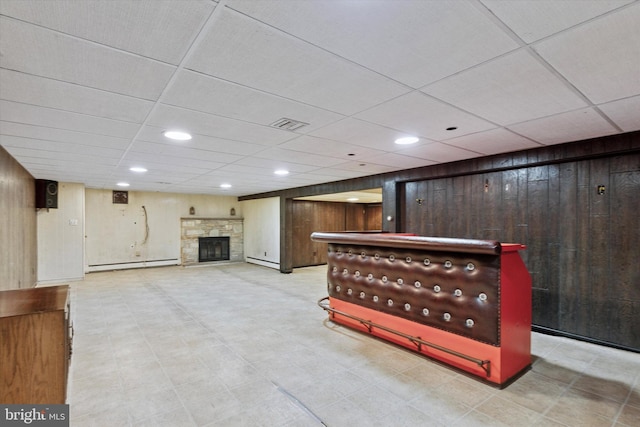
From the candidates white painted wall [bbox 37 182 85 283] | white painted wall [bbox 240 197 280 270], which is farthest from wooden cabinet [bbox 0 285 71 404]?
white painted wall [bbox 240 197 280 270]

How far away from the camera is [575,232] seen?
373 centimetres

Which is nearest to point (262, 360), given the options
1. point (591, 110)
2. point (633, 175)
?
point (591, 110)

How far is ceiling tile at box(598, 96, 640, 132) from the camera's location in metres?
2.43

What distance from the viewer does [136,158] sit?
4.50m

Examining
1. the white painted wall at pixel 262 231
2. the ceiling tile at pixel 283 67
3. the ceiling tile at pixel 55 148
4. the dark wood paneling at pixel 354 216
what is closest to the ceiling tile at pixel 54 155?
the ceiling tile at pixel 55 148

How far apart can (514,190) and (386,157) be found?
178cm

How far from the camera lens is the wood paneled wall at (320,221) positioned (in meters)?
9.75

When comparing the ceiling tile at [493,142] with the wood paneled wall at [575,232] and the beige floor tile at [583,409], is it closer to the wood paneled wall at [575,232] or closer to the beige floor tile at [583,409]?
the wood paneled wall at [575,232]

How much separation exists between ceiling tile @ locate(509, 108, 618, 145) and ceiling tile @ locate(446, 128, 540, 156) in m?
0.12

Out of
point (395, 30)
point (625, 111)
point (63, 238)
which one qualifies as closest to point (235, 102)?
point (395, 30)

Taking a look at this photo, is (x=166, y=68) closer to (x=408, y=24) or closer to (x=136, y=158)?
(x=408, y=24)

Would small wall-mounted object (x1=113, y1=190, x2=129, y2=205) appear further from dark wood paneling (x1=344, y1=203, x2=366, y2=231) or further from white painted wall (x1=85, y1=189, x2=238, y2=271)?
dark wood paneling (x1=344, y1=203, x2=366, y2=231)

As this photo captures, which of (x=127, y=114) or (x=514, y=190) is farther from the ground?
(x=127, y=114)
